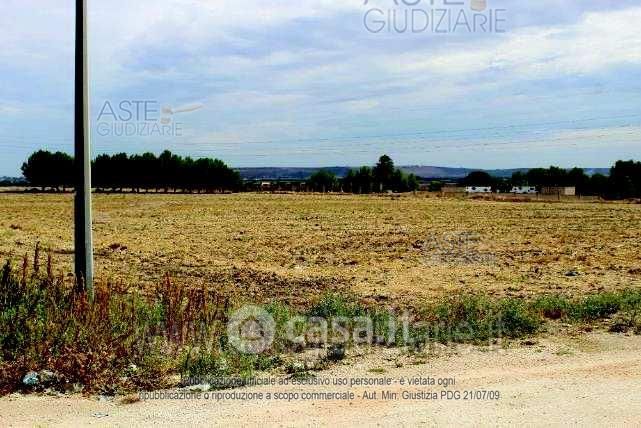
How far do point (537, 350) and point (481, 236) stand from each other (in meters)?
17.8

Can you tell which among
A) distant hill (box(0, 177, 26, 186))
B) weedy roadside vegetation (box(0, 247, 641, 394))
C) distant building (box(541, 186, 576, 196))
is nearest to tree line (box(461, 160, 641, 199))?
distant building (box(541, 186, 576, 196))

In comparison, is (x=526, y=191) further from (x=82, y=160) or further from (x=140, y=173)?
(x=82, y=160)

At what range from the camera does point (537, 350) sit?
21.8ft

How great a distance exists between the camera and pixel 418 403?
16.6 feet

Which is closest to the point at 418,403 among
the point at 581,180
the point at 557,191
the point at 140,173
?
the point at 557,191

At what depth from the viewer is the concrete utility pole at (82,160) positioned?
7.21 metres

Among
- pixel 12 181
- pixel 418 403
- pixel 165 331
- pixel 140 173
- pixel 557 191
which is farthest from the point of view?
pixel 12 181

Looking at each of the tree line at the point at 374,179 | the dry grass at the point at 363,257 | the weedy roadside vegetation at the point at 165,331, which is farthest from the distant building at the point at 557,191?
the weedy roadside vegetation at the point at 165,331

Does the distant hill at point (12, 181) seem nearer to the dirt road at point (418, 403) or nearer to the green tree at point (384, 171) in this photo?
the green tree at point (384, 171)

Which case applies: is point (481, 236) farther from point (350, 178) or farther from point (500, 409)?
point (350, 178)

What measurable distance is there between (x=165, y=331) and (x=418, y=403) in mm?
3159

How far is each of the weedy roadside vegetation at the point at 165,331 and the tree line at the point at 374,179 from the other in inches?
3854

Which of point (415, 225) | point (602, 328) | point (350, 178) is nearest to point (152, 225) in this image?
point (415, 225)

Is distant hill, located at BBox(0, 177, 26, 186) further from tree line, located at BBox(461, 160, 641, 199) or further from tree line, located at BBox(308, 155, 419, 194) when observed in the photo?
tree line, located at BBox(461, 160, 641, 199)
